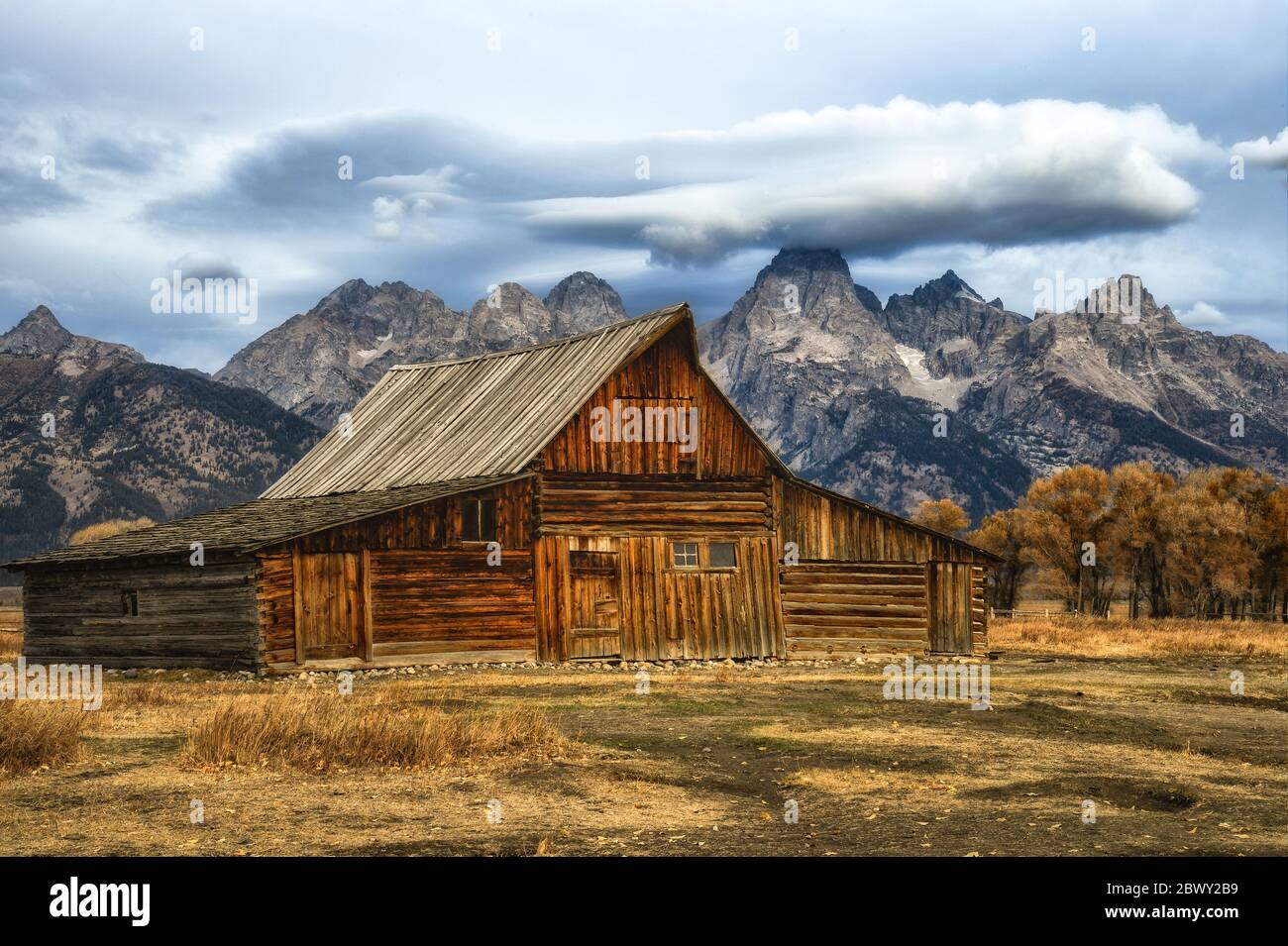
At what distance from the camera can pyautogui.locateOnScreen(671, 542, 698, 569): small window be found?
36281 mm

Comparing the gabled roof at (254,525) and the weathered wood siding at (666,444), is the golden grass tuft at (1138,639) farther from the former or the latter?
the gabled roof at (254,525)

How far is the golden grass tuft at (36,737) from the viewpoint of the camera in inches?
584

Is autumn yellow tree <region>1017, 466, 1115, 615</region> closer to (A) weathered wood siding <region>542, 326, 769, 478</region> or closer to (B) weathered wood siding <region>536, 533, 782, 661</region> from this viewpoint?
(A) weathered wood siding <region>542, 326, 769, 478</region>

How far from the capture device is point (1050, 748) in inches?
719

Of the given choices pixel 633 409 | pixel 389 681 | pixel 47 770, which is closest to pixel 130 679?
pixel 389 681

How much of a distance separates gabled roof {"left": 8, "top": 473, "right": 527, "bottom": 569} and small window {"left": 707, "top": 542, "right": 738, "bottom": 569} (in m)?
5.90

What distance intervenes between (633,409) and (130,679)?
44.2 ft

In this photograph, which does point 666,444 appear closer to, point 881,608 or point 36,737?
point 881,608

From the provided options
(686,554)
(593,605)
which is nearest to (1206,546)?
(686,554)

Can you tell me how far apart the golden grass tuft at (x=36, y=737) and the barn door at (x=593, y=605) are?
18.7m

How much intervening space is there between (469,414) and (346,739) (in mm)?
25588

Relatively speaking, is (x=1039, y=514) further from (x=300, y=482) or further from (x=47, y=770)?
(x=47, y=770)

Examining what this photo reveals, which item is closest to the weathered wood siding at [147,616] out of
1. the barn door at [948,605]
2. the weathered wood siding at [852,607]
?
the weathered wood siding at [852,607]

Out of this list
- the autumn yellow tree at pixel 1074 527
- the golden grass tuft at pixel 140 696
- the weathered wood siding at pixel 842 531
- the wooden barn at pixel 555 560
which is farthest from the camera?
the autumn yellow tree at pixel 1074 527
